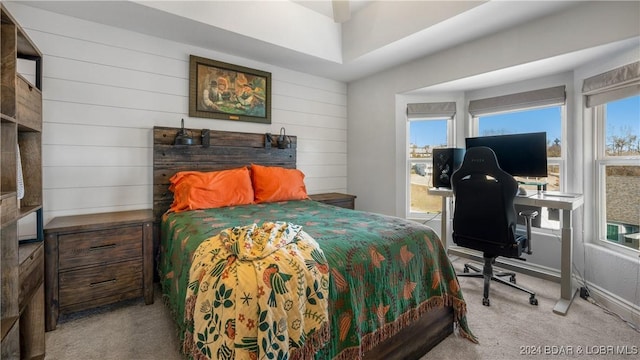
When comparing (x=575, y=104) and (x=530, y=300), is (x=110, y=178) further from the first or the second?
(x=575, y=104)

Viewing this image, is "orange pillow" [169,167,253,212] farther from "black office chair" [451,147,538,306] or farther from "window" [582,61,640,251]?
"window" [582,61,640,251]

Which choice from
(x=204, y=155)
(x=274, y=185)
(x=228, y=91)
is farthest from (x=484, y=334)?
(x=228, y=91)

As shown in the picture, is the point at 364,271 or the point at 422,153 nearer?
the point at 364,271

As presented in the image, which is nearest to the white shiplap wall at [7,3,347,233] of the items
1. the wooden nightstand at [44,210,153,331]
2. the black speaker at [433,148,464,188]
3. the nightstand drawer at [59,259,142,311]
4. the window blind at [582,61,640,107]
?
the wooden nightstand at [44,210,153,331]

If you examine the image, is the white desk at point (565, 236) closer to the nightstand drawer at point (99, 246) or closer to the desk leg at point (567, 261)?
the desk leg at point (567, 261)

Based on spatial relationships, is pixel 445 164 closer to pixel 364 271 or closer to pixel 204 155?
pixel 364 271

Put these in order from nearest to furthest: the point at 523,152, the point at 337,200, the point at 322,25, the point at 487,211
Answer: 1. the point at 487,211
2. the point at 523,152
3. the point at 322,25
4. the point at 337,200

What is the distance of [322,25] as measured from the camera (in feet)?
10.9

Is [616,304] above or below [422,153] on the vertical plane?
below

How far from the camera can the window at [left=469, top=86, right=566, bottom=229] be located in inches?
117

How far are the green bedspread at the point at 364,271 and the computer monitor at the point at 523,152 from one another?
5.19 ft

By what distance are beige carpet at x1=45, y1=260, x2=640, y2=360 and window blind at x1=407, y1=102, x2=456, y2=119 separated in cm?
228

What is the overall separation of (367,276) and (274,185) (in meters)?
1.85

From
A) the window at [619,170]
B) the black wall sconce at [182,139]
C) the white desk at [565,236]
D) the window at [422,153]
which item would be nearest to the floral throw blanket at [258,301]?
the black wall sconce at [182,139]
